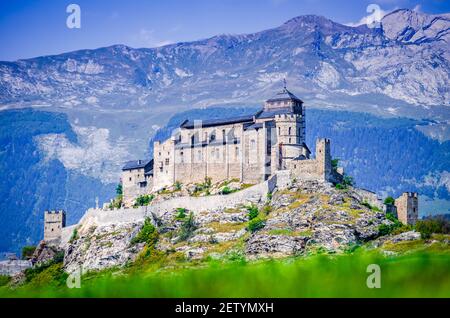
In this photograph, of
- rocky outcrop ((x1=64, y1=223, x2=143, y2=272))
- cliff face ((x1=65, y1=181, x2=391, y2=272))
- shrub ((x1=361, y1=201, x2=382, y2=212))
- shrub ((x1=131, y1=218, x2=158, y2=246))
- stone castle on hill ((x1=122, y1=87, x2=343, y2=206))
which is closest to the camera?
cliff face ((x1=65, y1=181, x2=391, y2=272))

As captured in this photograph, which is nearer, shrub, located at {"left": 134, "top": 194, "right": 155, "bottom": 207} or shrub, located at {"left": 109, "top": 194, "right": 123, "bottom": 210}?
shrub, located at {"left": 134, "top": 194, "right": 155, "bottom": 207}

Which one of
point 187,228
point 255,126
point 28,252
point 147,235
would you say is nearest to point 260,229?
point 187,228

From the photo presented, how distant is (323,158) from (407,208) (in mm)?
12825

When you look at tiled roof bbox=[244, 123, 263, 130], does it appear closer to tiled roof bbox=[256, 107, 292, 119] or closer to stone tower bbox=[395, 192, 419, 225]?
tiled roof bbox=[256, 107, 292, 119]

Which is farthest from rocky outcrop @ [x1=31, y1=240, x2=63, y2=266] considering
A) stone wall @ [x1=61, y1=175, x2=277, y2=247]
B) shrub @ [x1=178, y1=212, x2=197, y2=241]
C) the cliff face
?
shrub @ [x1=178, y1=212, x2=197, y2=241]

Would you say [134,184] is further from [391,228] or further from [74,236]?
[391,228]

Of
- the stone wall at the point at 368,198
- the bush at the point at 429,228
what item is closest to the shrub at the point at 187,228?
the stone wall at the point at 368,198

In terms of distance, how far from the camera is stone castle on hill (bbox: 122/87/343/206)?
116250 millimetres

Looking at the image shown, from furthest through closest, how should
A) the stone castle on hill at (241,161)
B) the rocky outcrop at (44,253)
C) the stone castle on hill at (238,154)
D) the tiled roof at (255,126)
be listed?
the rocky outcrop at (44,253) < the tiled roof at (255,126) < the stone castle on hill at (238,154) < the stone castle on hill at (241,161)

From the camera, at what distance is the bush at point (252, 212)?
112119 mm

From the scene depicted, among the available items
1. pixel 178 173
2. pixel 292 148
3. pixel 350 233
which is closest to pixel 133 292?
pixel 350 233

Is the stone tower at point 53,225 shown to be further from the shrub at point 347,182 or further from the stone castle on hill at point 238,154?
the shrub at point 347,182
